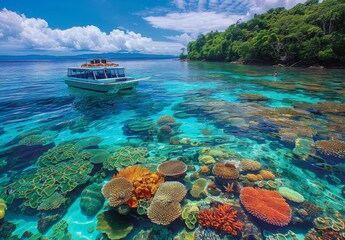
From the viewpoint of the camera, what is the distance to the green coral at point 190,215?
4425mm

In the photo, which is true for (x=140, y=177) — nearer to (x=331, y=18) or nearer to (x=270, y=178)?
(x=270, y=178)

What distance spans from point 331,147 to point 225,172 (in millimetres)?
5262

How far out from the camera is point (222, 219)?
4367mm

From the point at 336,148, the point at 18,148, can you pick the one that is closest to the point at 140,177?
the point at 18,148

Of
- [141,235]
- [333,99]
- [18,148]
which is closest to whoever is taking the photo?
[141,235]

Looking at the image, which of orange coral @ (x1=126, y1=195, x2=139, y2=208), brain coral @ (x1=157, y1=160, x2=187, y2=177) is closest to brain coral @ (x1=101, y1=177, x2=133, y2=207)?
orange coral @ (x1=126, y1=195, x2=139, y2=208)

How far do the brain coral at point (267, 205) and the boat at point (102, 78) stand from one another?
17.1 metres

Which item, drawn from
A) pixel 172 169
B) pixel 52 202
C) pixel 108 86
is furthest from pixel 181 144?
pixel 108 86

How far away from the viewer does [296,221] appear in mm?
4473

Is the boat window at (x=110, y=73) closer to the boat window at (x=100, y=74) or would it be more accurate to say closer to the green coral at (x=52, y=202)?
the boat window at (x=100, y=74)

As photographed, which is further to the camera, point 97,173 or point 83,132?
point 83,132

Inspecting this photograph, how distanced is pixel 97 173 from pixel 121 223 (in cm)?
279

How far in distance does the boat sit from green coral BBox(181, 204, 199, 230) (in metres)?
16.6

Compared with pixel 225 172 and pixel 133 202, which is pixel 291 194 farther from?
pixel 133 202
